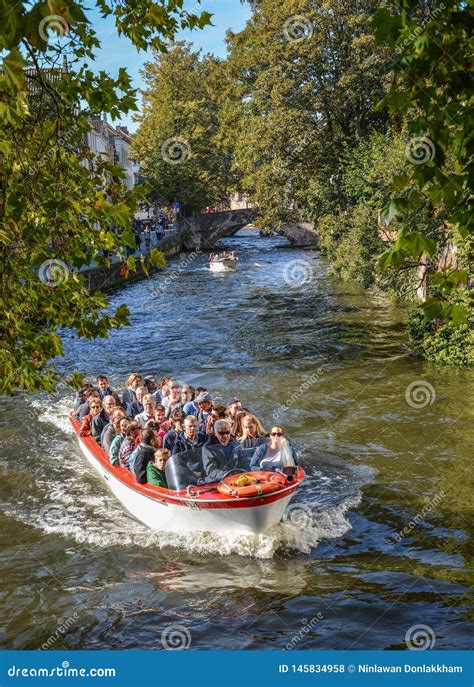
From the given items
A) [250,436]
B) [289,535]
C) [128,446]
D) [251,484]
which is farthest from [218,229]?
[251,484]

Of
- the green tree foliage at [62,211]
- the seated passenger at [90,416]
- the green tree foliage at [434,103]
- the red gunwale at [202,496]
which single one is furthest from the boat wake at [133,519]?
the green tree foliage at [434,103]

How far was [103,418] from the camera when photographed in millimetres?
15258

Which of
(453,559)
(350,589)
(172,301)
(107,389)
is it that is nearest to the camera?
(350,589)

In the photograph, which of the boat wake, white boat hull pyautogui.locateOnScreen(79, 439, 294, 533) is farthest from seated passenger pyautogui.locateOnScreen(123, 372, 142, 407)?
white boat hull pyautogui.locateOnScreen(79, 439, 294, 533)

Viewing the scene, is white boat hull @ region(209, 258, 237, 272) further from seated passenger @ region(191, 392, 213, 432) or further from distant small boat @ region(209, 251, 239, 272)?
seated passenger @ region(191, 392, 213, 432)

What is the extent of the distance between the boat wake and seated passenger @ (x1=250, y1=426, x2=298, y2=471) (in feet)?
2.98

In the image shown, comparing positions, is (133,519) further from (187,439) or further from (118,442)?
(187,439)

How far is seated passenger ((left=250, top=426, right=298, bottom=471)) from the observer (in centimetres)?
1162

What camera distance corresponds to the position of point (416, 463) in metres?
14.4

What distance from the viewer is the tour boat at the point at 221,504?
10.8 meters

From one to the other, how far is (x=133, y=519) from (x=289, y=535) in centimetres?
285

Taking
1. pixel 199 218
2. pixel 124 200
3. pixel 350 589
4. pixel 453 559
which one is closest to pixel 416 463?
pixel 453 559

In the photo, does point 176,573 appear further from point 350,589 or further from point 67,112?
point 67,112

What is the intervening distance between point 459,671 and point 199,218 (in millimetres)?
63448
